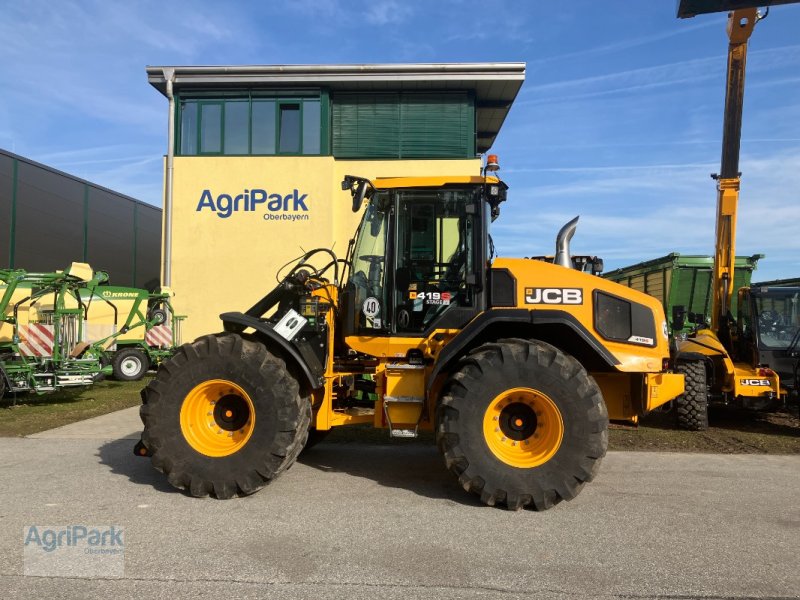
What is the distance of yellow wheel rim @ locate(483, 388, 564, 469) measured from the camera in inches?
188

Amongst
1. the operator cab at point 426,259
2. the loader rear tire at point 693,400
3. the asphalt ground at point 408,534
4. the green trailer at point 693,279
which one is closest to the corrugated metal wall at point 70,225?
the green trailer at point 693,279

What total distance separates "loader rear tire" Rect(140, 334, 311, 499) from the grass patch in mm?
4003

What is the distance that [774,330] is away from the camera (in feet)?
29.1

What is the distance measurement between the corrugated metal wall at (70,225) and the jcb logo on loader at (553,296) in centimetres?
1721

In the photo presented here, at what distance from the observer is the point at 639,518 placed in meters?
4.52

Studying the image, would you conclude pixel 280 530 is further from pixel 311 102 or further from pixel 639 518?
pixel 311 102

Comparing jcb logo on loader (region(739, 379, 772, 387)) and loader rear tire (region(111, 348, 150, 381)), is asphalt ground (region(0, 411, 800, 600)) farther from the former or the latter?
loader rear tire (region(111, 348, 150, 381))

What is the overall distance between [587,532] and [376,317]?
2514 millimetres

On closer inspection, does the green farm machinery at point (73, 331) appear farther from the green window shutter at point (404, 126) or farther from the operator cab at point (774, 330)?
the operator cab at point (774, 330)

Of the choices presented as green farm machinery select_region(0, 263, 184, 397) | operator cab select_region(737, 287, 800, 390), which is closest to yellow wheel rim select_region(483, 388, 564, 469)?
operator cab select_region(737, 287, 800, 390)

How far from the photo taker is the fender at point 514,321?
16.3 ft

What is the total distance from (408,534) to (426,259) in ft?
7.94

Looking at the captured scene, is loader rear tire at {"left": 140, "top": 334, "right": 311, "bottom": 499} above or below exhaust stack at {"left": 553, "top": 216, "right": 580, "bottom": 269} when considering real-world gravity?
below

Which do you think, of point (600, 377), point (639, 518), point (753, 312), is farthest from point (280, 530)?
point (753, 312)
